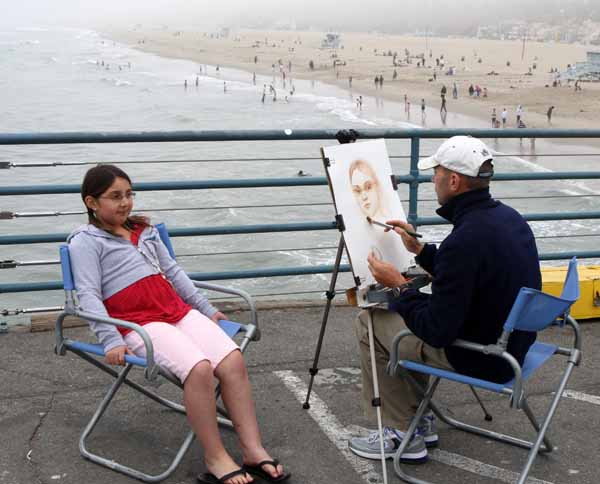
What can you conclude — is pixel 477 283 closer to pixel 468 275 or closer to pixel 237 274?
pixel 468 275

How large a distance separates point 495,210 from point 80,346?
1892 mm

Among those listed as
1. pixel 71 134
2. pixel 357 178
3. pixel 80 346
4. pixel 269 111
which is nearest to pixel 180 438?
pixel 80 346

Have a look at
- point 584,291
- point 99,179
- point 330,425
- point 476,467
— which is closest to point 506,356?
point 476,467

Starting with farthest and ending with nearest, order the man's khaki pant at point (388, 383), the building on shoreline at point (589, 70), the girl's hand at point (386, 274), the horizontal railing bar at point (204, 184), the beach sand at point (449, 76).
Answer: the building on shoreline at point (589, 70) < the beach sand at point (449, 76) < the horizontal railing bar at point (204, 184) < the man's khaki pant at point (388, 383) < the girl's hand at point (386, 274)

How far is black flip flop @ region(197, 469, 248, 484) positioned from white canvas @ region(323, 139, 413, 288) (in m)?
1.01

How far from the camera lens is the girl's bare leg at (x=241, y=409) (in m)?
3.73

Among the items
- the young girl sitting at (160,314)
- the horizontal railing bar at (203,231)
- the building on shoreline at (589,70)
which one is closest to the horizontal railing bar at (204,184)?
the horizontal railing bar at (203,231)

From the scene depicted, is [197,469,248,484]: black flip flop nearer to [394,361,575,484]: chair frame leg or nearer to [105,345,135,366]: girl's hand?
[105,345,135,366]: girl's hand

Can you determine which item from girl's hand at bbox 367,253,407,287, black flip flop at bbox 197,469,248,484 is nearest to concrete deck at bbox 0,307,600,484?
black flip flop at bbox 197,469,248,484

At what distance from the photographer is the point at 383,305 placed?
13.0ft

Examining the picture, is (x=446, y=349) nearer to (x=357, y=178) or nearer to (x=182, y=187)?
(x=357, y=178)

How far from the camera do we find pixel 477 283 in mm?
3490

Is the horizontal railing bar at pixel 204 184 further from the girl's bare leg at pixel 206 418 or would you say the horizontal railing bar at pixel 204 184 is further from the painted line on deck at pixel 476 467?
the girl's bare leg at pixel 206 418

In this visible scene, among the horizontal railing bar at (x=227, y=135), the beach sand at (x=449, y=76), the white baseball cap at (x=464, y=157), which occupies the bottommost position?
the beach sand at (x=449, y=76)
